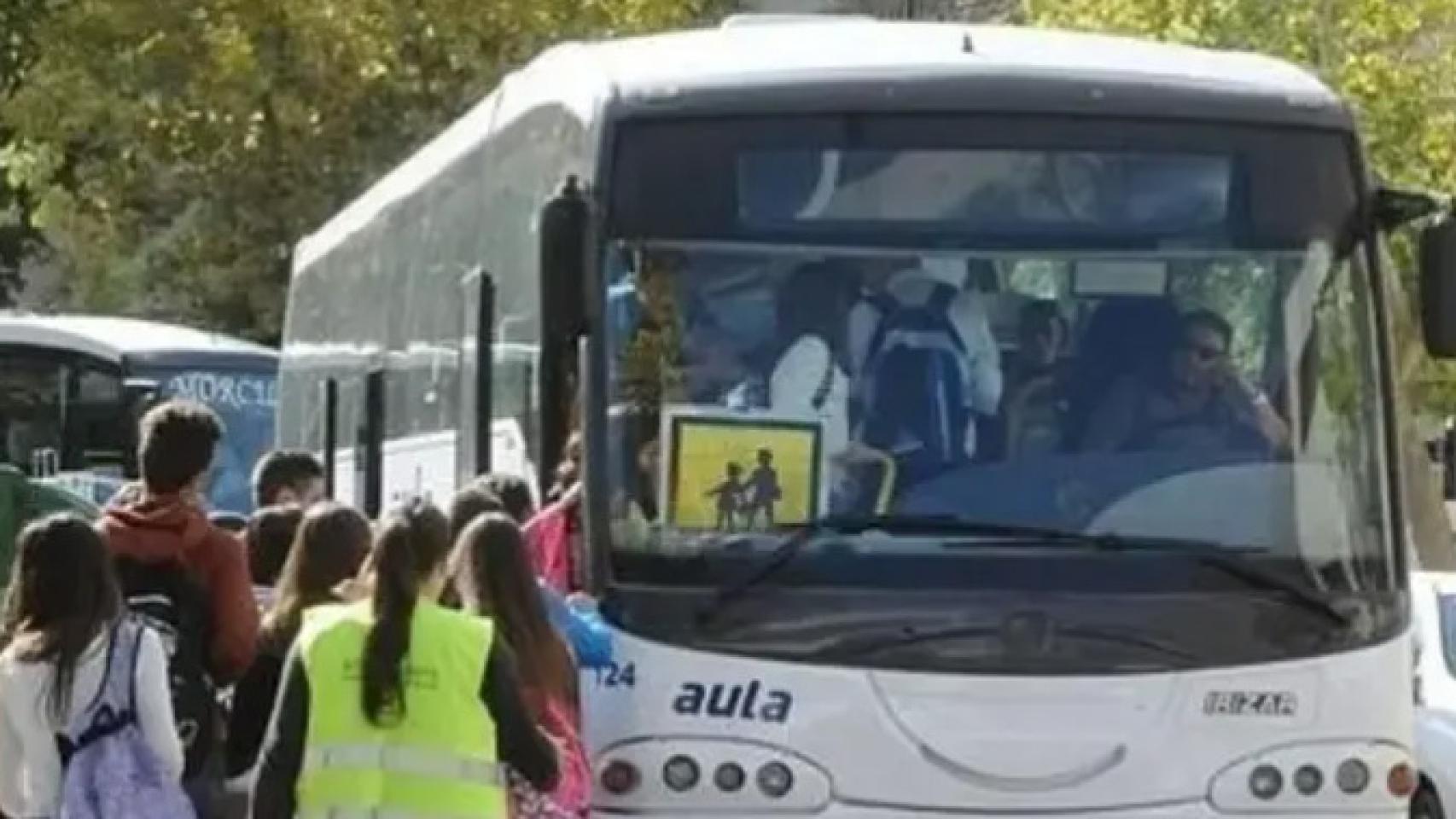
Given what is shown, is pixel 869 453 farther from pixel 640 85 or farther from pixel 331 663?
pixel 331 663

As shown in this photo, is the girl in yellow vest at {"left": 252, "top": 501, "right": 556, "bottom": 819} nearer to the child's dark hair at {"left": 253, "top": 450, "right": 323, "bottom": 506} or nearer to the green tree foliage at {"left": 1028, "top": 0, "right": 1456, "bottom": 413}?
the child's dark hair at {"left": 253, "top": 450, "right": 323, "bottom": 506}

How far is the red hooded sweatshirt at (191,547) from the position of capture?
35.1 feet

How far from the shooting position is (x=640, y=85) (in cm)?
1107

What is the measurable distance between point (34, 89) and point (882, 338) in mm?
32001

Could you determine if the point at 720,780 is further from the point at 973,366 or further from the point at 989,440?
the point at 973,366

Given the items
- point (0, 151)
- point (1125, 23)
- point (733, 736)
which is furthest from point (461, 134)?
point (0, 151)

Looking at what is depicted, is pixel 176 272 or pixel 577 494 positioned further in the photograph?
pixel 176 272

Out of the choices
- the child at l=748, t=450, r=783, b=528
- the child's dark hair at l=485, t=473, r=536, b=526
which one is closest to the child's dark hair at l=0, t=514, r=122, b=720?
the child's dark hair at l=485, t=473, r=536, b=526

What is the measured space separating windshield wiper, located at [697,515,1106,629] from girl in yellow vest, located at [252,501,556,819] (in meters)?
1.46

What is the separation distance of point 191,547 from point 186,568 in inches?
2.5

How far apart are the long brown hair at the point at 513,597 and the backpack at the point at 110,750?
0.87m

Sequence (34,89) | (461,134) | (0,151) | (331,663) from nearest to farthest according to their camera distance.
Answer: (331,663) < (461,134) < (34,89) < (0,151)

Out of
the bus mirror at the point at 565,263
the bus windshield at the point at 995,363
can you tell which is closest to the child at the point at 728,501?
the bus windshield at the point at 995,363

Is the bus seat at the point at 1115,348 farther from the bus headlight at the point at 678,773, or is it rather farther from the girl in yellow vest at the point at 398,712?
the girl in yellow vest at the point at 398,712
